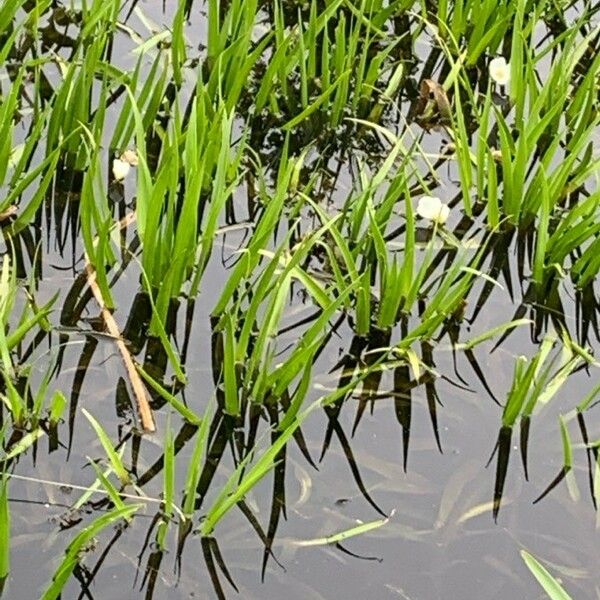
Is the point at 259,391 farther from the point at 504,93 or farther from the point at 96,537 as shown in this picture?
the point at 504,93

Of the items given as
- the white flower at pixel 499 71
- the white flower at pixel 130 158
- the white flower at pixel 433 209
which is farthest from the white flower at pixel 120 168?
the white flower at pixel 499 71

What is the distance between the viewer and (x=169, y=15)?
10.7 feet

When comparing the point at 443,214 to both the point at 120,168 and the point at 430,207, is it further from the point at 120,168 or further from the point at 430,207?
the point at 120,168

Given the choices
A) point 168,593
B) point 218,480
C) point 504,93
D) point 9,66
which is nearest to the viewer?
point 168,593

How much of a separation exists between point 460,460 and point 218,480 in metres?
0.47

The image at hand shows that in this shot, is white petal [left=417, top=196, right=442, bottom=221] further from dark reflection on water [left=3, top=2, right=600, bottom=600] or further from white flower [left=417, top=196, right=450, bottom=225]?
dark reflection on water [left=3, top=2, right=600, bottom=600]

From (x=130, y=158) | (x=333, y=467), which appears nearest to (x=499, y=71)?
(x=130, y=158)

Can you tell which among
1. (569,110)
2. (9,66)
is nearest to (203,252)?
(9,66)

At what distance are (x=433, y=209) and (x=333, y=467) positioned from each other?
71 centimetres

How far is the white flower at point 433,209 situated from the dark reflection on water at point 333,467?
0.19 meters

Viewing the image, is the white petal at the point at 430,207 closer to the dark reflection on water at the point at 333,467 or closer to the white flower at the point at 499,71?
the dark reflection on water at the point at 333,467

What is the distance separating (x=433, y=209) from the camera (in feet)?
8.30

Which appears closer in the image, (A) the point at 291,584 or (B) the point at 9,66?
(A) the point at 291,584

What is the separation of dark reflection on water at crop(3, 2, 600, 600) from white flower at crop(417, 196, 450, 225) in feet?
0.63
